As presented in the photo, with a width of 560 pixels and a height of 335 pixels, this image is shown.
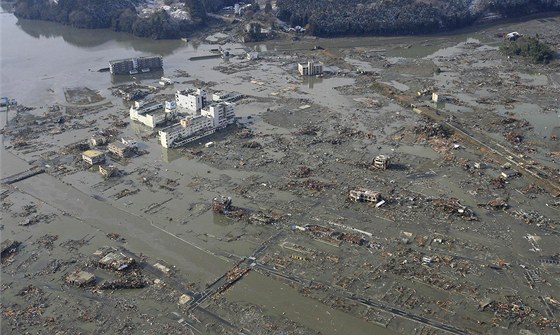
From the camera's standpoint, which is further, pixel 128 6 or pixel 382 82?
pixel 128 6

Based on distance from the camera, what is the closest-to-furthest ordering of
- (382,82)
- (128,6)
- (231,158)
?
(231,158) < (382,82) < (128,6)

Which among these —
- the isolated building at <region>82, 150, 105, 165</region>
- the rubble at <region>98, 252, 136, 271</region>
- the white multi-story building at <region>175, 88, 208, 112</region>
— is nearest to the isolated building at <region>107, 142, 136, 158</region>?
the isolated building at <region>82, 150, 105, 165</region>

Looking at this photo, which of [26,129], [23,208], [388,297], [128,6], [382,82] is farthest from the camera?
[128,6]

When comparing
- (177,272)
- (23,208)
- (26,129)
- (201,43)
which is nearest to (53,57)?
(201,43)

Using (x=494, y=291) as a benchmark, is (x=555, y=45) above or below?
above

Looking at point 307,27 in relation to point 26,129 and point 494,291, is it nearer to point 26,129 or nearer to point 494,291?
point 26,129

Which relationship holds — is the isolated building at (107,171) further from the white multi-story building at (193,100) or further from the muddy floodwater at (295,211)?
the white multi-story building at (193,100)

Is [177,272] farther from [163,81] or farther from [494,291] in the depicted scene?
[163,81]

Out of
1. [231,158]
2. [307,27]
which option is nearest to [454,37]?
[307,27]

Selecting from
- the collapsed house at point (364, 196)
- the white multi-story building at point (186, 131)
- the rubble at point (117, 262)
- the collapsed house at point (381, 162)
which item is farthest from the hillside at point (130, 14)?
the rubble at point (117, 262)
